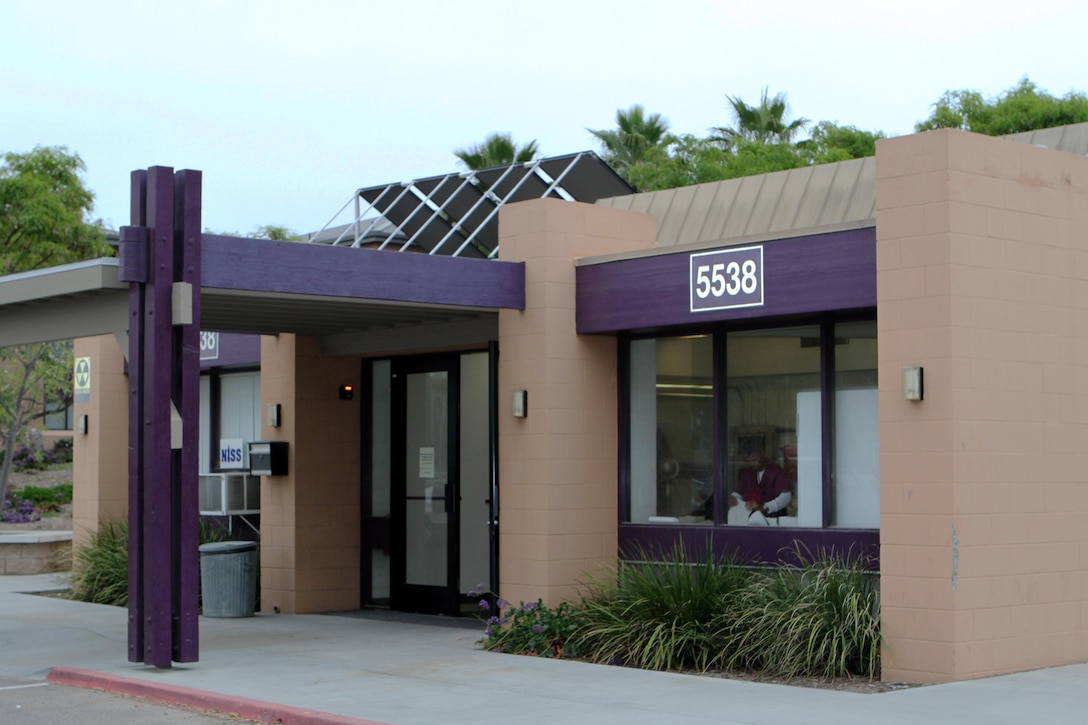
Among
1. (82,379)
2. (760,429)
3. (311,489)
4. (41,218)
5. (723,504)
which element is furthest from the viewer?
(41,218)

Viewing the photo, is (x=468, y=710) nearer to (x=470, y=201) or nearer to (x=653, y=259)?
(x=653, y=259)

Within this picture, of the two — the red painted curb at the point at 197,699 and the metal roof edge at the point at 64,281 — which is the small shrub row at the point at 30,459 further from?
the red painted curb at the point at 197,699

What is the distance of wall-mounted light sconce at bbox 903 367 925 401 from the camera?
1013 centimetres

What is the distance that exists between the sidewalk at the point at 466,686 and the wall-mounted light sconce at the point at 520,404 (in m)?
2.17

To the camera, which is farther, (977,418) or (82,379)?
(82,379)

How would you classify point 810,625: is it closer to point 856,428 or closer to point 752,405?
point 856,428

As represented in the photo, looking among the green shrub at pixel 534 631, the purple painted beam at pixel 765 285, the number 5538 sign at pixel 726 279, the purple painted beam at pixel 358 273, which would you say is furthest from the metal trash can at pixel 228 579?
the number 5538 sign at pixel 726 279

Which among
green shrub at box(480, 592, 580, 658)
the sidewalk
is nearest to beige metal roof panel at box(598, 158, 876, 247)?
green shrub at box(480, 592, 580, 658)

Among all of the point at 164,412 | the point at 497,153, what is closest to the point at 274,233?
the point at 497,153

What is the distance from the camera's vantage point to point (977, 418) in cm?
1020

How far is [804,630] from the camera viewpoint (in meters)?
10.4

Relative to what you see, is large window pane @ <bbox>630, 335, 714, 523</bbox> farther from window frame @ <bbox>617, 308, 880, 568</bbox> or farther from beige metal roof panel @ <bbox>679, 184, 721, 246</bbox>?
beige metal roof panel @ <bbox>679, 184, 721, 246</bbox>

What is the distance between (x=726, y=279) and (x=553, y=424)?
211cm

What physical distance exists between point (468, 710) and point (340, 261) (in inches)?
173
